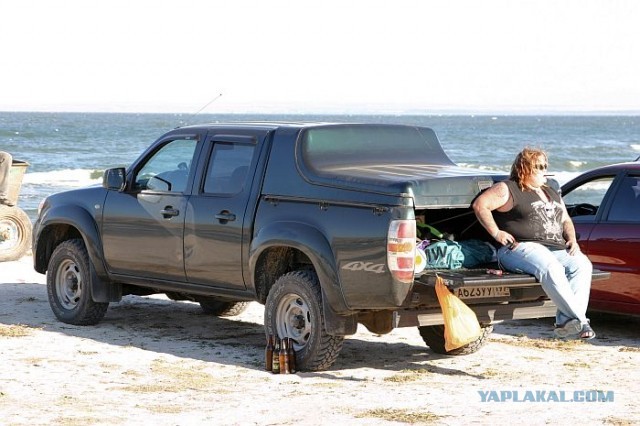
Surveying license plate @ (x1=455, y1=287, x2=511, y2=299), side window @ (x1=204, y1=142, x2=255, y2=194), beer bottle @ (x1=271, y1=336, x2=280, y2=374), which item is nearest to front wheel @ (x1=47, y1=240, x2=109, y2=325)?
side window @ (x1=204, y1=142, x2=255, y2=194)

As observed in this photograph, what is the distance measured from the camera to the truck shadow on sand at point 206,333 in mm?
9719

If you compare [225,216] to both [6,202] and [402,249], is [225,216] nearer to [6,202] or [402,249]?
[402,249]

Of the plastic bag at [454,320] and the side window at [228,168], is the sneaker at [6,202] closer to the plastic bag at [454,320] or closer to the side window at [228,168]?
the side window at [228,168]

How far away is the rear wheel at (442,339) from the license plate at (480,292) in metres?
1.12

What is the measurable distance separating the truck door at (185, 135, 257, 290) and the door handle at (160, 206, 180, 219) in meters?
0.19

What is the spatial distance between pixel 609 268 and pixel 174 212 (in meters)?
3.70

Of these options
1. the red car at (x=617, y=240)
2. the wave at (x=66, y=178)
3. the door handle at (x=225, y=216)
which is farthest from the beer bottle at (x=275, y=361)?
the wave at (x=66, y=178)

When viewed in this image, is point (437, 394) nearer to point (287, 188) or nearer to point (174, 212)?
point (287, 188)

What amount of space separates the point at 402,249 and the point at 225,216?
1868mm

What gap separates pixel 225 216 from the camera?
31.2ft

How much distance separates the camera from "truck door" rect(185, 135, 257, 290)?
9.44 meters

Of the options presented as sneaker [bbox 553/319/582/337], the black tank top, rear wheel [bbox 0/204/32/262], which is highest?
the black tank top

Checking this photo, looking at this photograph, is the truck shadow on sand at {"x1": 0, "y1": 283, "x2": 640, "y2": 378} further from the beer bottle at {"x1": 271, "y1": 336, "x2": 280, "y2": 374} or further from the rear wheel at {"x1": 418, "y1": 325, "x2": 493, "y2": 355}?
the beer bottle at {"x1": 271, "y1": 336, "x2": 280, "y2": 374}

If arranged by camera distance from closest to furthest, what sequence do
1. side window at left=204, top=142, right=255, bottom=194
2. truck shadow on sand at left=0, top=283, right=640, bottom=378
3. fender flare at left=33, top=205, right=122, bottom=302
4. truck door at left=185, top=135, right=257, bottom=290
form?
truck door at left=185, top=135, right=257, bottom=290, side window at left=204, top=142, right=255, bottom=194, truck shadow on sand at left=0, top=283, right=640, bottom=378, fender flare at left=33, top=205, right=122, bottom=302
